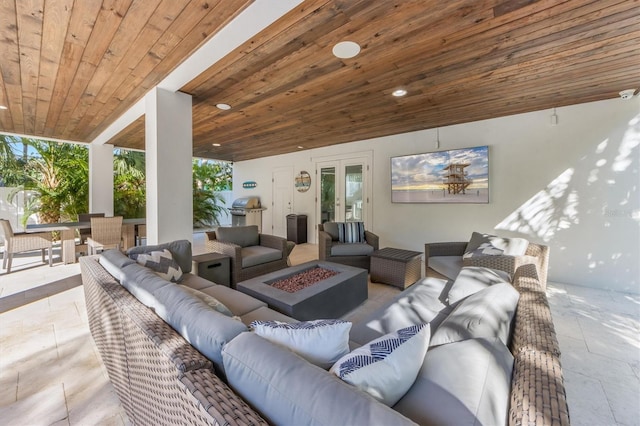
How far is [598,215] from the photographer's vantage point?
141 inches

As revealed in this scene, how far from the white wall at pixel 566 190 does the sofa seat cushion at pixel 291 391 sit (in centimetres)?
452

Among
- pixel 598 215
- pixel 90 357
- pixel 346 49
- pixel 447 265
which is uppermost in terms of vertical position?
pixel 346 49

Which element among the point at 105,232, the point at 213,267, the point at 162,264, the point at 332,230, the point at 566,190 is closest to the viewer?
the point at 162,264

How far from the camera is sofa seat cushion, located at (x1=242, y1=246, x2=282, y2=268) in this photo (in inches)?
137

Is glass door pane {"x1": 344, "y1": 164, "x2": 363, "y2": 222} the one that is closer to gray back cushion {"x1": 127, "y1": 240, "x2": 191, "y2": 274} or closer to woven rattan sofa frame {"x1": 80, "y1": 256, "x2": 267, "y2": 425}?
gray back cushion {"x1": 127, "y1": 240, "x2": 191, "y2": 274}

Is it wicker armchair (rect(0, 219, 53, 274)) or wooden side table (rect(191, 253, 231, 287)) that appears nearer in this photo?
wooden side table (rect(191, 253, 231, 287))

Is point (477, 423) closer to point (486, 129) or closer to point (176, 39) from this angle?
point (176, 39)

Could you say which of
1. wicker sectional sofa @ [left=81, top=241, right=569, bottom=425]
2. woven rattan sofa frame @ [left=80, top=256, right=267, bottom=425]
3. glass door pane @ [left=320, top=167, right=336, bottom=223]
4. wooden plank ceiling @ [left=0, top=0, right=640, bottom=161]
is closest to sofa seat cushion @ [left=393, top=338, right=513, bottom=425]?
wicker sectional sofa @ [left=81, top=241, right=569, bottom=425]

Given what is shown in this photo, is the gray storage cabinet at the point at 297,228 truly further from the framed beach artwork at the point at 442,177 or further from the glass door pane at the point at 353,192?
the framed beach artwork at the point at 442,177

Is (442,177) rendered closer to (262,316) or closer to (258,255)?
(258,255)

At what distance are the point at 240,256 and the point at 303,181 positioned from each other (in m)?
3.75

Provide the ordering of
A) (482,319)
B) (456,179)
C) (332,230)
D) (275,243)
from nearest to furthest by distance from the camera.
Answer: (482,319) < (275,243) < (332,230) < (456,179)

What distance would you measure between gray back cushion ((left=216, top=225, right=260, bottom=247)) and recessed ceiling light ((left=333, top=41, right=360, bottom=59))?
8.35 feet

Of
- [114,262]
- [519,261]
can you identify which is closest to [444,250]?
[519,261]
